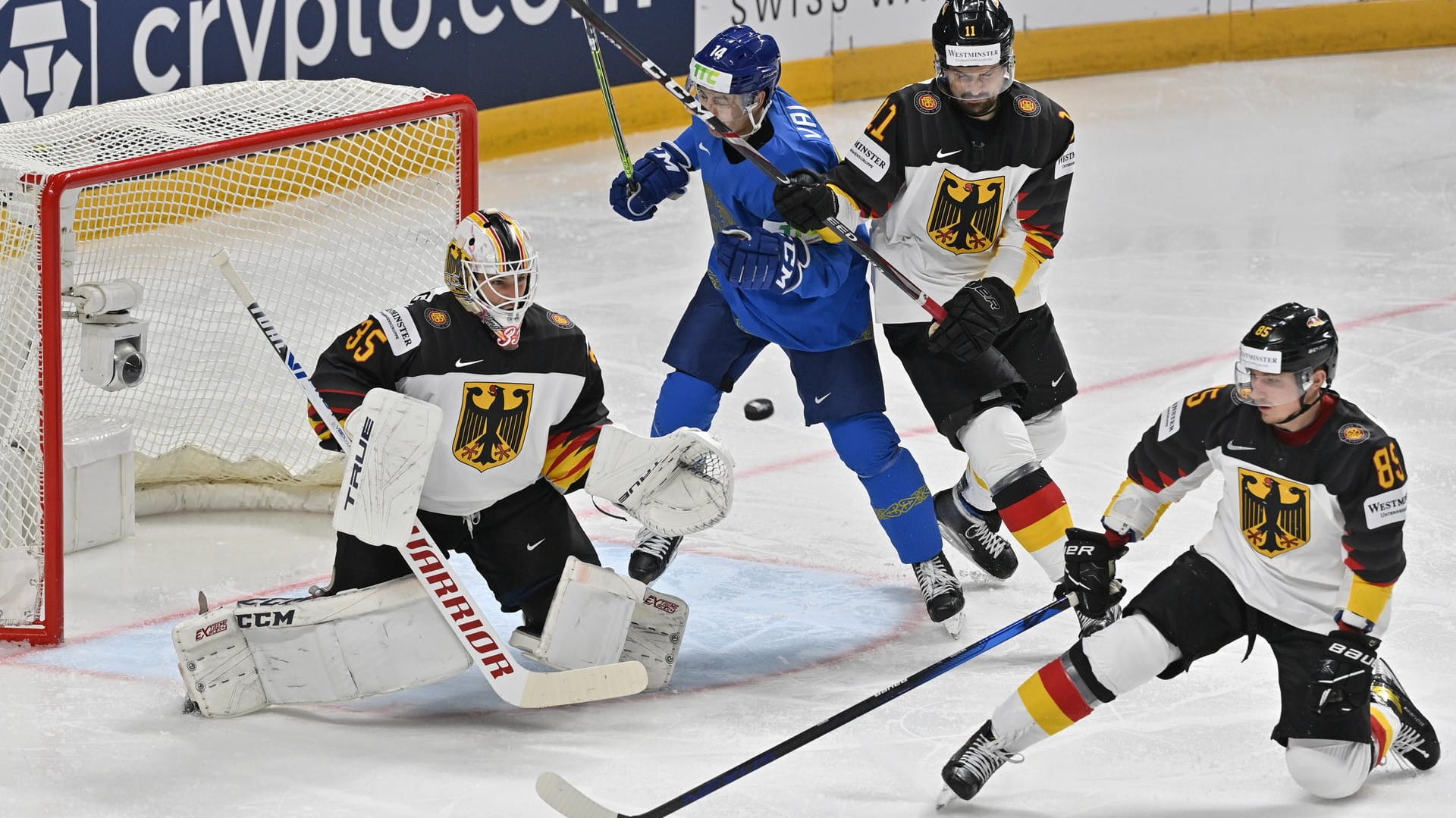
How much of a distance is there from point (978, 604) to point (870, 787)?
91 centimetres

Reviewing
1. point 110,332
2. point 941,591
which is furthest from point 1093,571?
point 110,332

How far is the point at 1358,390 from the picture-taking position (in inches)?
210

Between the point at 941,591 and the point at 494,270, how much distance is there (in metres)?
1.14

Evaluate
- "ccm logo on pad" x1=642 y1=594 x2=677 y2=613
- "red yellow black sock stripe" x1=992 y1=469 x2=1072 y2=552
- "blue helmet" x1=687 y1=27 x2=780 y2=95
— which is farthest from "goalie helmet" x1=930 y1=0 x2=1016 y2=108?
"ccm logo on pad" x1=642 y1=594 x2=677 y2=613

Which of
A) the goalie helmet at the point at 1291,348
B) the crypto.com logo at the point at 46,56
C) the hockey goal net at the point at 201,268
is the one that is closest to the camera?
the goalie helmet at the point at 1291,348

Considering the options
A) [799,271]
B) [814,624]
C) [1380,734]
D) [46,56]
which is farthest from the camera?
[46,56]

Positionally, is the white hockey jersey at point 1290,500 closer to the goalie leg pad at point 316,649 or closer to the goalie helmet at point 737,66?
the goalie helmet at point 737,66

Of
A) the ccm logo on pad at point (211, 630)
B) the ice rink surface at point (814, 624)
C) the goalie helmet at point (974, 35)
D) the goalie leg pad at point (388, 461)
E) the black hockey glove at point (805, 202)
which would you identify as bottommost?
the ice rink surface at point (814, 624)

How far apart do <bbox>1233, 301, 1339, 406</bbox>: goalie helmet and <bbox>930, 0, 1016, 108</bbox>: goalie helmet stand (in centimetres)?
84

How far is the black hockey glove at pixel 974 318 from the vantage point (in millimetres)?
3635

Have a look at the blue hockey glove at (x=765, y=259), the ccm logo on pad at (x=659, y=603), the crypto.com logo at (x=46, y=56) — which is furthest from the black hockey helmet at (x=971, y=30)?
the crypto.com logo at (x=46, y=56)

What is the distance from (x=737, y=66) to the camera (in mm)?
3693

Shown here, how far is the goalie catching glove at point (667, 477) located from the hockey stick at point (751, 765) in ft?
1.66

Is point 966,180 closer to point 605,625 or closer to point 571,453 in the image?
point 571,453
